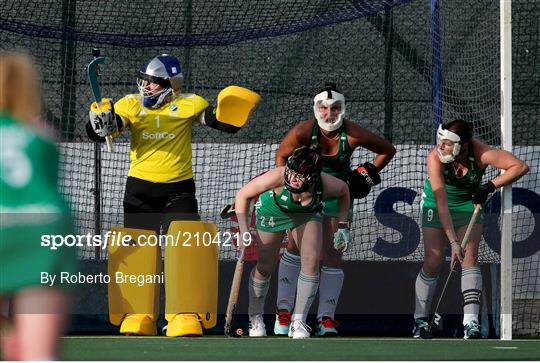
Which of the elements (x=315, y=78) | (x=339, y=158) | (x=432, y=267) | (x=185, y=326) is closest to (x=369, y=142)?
(x=339, y=158)

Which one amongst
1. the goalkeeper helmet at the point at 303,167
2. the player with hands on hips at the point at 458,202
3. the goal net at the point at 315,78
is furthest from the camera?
the goal net at the point at 315,78

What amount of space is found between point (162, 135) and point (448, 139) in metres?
1.60

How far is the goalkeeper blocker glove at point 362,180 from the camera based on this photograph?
7707mm

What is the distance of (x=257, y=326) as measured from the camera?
758 cm

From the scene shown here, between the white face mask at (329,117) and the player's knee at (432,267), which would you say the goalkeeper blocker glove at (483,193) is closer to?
the player's knee at (432,267)

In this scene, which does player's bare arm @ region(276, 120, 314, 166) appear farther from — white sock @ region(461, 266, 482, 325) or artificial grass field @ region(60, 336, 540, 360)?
white sock @ region(461, 266, 482, 325)

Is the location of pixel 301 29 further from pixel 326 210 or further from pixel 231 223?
pixel 326 210

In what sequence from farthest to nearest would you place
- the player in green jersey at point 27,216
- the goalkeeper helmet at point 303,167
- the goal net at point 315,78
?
the goal net at point 315,78 < the goalkeeper helmet at point 303,167 < the player in green jersey at point 27,216

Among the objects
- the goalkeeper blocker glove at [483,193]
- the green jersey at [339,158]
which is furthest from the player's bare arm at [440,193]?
the green jersey at [339,158]

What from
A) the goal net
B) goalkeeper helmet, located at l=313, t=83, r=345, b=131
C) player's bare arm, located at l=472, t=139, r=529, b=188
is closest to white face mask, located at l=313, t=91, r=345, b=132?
goalkeeper helmet, located at l=313, t=83, r=345, b=131

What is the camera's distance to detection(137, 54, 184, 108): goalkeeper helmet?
24.5ft

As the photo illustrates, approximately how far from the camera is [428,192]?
307 inches

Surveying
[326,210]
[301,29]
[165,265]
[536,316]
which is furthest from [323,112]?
[536,316]

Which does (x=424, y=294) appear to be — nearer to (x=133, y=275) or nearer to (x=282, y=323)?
(x=282, y=323)
